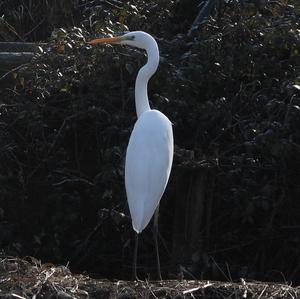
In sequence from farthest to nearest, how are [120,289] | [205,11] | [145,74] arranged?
[205,11]
[145,74]
[120,289]

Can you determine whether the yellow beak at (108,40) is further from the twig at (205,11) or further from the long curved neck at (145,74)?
the twig at (205,11)

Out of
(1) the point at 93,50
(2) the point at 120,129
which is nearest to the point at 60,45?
(1) the point at 93,50

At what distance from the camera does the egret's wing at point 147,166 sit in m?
4.80

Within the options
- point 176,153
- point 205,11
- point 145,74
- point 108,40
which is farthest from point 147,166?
point 205,11

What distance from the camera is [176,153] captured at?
5.25m

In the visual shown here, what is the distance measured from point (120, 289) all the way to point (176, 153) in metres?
1.07

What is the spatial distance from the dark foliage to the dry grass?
74cm

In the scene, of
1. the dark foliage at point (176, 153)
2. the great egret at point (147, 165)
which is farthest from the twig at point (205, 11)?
the great egret at point (147, 165)

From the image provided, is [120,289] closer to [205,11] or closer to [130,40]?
[130,40]

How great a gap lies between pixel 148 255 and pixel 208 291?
4.40 ft

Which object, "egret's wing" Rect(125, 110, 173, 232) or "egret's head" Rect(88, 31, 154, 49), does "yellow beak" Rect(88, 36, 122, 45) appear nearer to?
"egret's head" Rect(88, 31, 154, 49)

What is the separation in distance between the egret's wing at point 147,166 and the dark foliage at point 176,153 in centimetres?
28

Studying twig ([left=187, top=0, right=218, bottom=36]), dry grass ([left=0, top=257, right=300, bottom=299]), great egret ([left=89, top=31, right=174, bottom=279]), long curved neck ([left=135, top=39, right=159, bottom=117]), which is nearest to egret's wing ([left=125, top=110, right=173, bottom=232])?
great egret ([left=89, top=31, right=174, bottom=279])

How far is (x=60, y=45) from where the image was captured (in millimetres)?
5520
